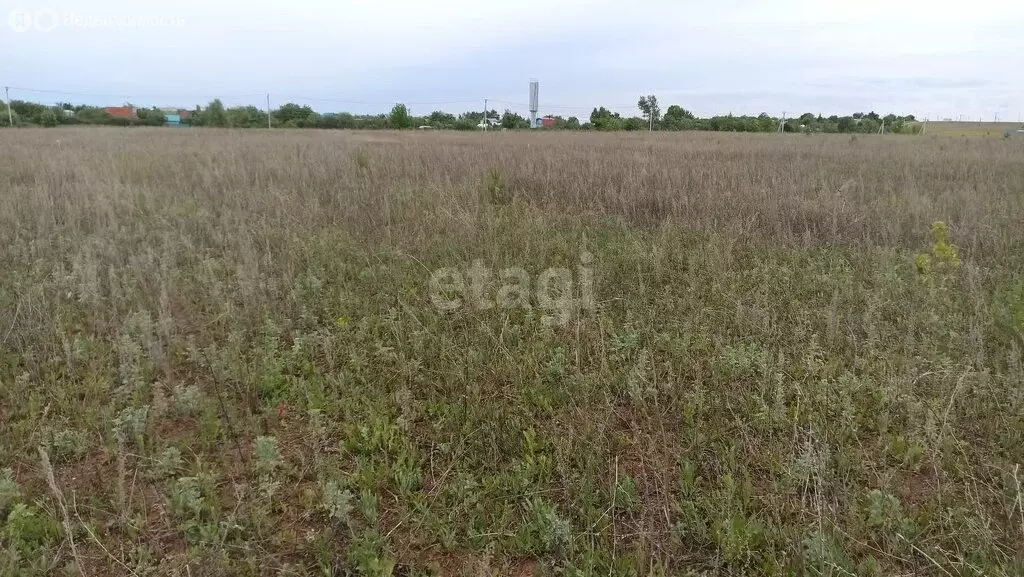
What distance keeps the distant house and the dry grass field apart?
44.3 meters

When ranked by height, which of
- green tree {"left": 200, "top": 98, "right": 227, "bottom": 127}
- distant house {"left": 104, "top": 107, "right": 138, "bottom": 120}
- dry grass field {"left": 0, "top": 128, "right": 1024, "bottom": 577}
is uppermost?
distant house {"left": 104, "top": 107, "right": 138, "bottom": 120}

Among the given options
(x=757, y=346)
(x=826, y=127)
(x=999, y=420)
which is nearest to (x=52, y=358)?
(x=757, y=346)

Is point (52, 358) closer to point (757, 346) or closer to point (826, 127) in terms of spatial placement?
point (757, 346)

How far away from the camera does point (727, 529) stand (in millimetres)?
1781

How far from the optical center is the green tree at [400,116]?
36.0 metres

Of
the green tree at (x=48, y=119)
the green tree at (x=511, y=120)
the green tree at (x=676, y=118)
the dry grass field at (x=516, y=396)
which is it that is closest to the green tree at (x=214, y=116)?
the green tree at (x=48, y=119)

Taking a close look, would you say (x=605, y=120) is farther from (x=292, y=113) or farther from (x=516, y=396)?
(x=516, y=396)

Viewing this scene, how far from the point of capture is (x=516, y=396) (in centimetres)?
266

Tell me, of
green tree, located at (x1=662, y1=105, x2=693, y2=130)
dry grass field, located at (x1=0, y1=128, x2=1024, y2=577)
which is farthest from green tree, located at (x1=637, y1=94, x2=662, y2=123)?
dry grass field, located at (x1=0, y1=128, x2=1024, y2=577)
